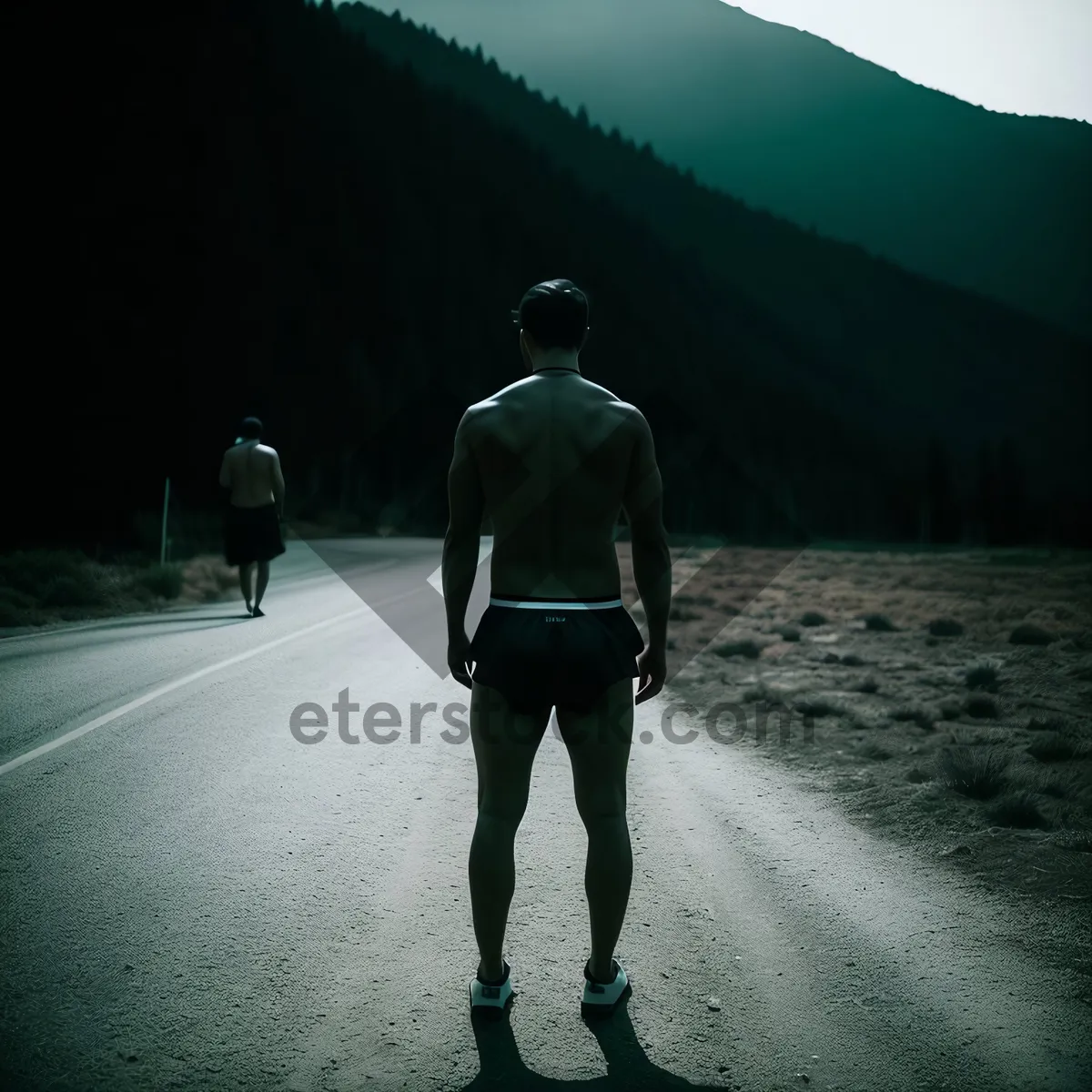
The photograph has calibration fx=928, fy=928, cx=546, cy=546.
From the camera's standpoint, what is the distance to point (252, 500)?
1207 cm

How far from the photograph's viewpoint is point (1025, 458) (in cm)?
10694

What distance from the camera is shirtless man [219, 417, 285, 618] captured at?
11.9 meters

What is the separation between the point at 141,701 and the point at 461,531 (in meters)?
5.18

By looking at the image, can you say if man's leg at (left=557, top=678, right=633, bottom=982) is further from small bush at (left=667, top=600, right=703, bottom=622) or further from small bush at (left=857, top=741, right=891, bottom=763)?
small bush at (left=667, top=600, right=703, bottom=622)

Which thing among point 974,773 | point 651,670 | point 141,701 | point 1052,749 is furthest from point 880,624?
point 651,670

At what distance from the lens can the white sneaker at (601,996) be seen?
9.28ft

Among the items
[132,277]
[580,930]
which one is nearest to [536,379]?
[580,930]

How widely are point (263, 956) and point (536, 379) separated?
217cm

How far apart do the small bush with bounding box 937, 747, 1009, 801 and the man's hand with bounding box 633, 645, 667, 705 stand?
3.21 meters

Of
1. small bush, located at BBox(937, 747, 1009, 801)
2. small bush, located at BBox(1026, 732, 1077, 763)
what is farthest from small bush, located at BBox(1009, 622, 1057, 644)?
small bush, located at BBox(937, 747, 1009, 801)

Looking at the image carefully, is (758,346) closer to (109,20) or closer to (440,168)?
(440,168)

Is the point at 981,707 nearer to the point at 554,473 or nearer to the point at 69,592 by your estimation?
the point at 554,473

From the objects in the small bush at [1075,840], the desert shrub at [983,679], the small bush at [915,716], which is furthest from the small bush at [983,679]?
the small bush at [1075,840]

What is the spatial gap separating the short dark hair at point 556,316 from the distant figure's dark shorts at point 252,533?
9.72m
